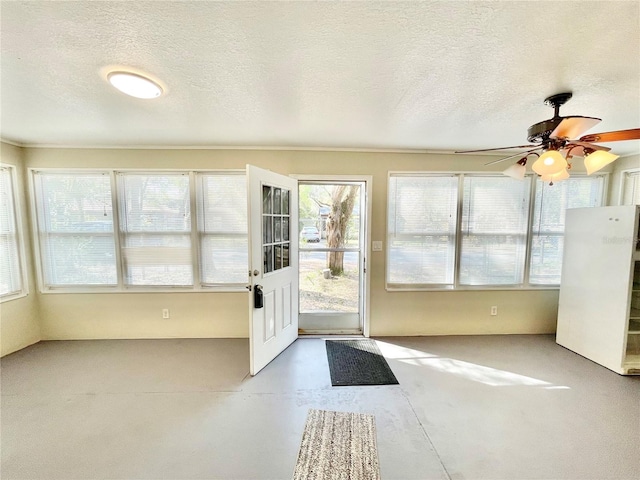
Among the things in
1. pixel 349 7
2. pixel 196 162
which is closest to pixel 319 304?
pixel 196 162

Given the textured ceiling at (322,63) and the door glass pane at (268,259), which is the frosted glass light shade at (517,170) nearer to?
the textured ceiling at (322,63)

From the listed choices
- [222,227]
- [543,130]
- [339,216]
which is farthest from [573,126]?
[222,227]

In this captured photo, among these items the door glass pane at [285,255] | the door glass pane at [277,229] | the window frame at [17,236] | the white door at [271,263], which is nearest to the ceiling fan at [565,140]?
the white door at [271,263]

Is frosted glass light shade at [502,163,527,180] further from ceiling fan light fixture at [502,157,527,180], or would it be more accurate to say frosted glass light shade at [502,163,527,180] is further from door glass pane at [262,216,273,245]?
door glass pane at [262,216,273,245]

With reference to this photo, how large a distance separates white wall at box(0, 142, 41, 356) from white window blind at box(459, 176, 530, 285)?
515cm

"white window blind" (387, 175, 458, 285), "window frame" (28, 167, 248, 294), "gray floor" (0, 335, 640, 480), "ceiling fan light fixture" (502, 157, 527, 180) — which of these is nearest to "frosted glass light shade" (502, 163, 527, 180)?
"ceiling fan light fixture" (502, 157, 527, 180)

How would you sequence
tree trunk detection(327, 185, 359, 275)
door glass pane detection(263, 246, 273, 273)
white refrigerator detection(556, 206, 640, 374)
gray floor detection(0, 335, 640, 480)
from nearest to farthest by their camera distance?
gray floor detection(0, 335, 640, 480)
white refrigerator detection(556, 206, 640, 374)
door glass pane detection(263, 246, 273, 273)
tree trunk detection(327, 185, 359, 275)

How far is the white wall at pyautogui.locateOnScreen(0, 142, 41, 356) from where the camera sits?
2775 mm

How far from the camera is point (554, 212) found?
10.6ft

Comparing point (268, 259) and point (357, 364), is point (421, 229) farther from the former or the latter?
point (268, 259)

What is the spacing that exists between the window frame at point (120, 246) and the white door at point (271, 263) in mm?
626

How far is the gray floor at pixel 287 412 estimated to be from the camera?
5.12ft

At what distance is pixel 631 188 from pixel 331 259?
376 cm

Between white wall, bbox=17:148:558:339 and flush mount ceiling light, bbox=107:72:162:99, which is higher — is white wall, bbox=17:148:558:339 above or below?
below
